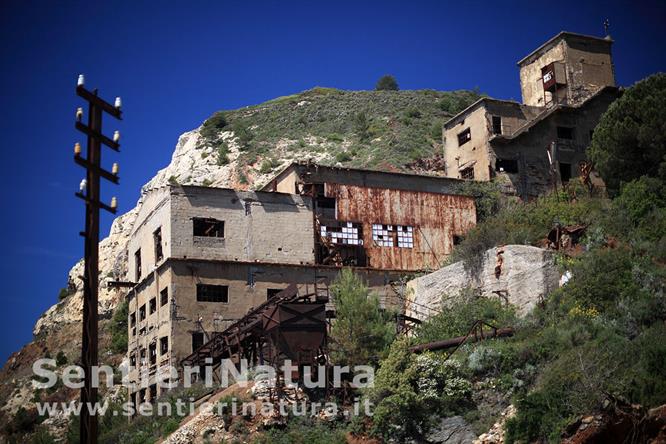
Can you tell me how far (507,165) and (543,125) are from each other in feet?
10.6

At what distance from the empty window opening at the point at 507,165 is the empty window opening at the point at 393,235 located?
291 inches

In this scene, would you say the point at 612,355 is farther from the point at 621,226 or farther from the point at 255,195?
the point at 255,195

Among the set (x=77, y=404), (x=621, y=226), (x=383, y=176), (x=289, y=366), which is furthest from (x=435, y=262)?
(x=77, y=404)

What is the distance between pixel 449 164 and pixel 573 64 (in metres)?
9.68

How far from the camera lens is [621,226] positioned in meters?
39.2

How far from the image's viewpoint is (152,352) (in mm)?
45344

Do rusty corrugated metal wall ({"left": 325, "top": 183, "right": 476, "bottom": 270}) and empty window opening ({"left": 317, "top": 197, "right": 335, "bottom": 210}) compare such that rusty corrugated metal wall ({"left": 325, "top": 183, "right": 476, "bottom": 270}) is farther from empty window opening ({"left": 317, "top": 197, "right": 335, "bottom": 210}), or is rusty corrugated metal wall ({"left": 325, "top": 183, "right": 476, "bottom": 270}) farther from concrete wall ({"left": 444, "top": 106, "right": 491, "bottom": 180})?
concrete wall ({"left": 444, "top": 106, "right": 491, "bottom": 180})

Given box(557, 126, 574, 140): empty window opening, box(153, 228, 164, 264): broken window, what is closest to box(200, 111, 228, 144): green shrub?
box(557, 126, 574, 140): empty window opening

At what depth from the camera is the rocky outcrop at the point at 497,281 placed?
37219mm

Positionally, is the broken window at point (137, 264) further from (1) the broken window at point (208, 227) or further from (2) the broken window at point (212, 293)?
(2) the broken window at point (212, 293)

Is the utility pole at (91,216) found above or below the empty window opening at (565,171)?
below

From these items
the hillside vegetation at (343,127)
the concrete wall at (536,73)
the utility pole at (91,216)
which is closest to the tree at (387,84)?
the hillside vegetation at (343,127)

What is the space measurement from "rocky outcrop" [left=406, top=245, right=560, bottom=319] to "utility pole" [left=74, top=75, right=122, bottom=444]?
764 inches

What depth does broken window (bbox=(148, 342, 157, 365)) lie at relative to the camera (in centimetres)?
4497
